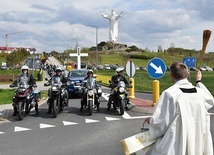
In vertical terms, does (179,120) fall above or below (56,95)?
above

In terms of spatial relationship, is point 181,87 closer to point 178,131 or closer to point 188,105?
point 188,105

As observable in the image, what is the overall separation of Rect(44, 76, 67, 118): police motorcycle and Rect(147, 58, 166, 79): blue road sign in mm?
3414

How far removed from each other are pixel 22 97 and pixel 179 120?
9150mm

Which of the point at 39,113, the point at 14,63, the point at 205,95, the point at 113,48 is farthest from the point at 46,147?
the point at 113,48

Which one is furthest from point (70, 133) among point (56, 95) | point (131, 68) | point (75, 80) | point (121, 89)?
point (75, 80)

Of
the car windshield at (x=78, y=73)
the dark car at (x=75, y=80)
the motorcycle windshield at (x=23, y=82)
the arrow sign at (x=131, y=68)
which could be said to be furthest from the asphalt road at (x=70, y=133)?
the car windshield at (x=78, y=73)

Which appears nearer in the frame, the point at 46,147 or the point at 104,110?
the point at 46,147

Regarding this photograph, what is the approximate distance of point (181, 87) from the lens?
3.72m

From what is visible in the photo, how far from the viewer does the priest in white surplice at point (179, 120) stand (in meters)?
3.58

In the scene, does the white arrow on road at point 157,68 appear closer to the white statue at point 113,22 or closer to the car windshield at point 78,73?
the car windshield at point 78,73

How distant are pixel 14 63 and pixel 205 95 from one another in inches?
2668

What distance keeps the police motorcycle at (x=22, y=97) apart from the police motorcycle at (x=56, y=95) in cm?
75

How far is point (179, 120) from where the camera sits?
3602 millimetres

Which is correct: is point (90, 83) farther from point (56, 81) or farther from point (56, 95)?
point (56, 95)
